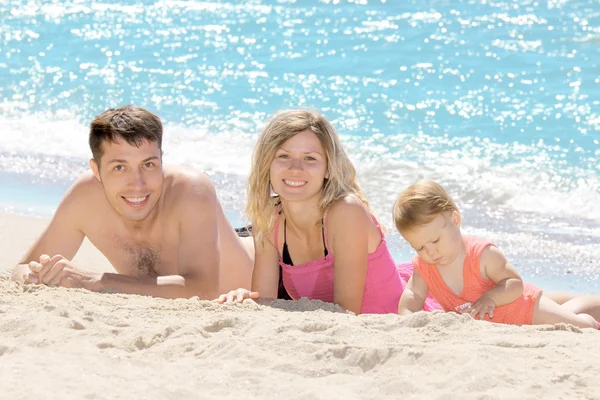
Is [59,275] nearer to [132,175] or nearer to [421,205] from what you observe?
[132,175]

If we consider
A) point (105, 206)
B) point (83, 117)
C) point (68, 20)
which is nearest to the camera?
point (105, 206)

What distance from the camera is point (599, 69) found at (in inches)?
441

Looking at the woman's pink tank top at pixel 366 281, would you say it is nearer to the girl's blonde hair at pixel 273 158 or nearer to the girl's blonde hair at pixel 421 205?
the girl's blonde hair at pixel 273 158

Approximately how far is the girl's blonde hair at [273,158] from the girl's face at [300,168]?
0.03m

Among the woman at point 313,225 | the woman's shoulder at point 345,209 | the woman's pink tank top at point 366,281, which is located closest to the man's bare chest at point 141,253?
the woman at point 313,225

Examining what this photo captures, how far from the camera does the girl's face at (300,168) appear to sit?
14.9ft

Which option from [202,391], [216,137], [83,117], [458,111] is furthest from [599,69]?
[202,391]

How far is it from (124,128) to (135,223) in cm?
55

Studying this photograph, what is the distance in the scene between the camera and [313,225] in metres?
4.68

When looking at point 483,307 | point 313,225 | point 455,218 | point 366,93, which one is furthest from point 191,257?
point 366,93

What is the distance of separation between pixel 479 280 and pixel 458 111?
5784mm

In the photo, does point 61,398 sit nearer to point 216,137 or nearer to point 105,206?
point 105,206

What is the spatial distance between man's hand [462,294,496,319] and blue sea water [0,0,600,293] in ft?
6.00

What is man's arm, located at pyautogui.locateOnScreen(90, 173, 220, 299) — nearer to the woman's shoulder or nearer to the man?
the man
